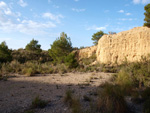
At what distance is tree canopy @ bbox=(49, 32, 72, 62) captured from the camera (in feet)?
92.9

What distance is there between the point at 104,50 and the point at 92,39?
14662 mm

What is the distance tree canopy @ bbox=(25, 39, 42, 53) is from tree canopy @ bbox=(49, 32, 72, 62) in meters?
6.94

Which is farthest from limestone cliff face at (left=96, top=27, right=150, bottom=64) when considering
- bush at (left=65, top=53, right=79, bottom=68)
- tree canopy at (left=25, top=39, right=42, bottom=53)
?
tree canopy at (left=25, top=39, right=42, bottom=53)

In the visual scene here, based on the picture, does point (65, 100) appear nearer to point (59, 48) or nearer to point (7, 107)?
point (7, 107)

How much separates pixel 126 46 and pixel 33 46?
24.5 m

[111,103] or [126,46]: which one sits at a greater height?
[126,46]

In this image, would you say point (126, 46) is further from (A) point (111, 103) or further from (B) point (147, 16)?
(A) point (111, 103)

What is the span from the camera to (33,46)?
34062mm

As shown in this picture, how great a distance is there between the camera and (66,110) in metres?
3.70

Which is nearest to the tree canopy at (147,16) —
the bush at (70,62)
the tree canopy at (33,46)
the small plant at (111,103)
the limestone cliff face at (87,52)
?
the bush at (70,62)

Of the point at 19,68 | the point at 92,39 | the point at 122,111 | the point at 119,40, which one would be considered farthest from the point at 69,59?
the point at 92,39

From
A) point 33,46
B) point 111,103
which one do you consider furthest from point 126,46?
point 33,46

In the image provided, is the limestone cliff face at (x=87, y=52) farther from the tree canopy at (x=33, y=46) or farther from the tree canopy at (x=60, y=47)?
the tree canopy at (x=33, y=46)

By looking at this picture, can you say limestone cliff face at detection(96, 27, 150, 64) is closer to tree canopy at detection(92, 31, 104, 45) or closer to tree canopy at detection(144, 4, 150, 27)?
tree canopy at detection(144, 4, 150, 27)
